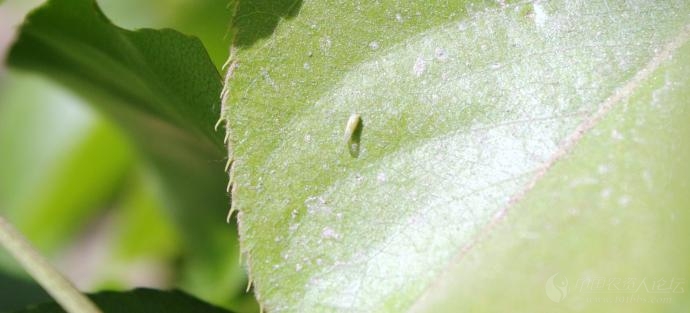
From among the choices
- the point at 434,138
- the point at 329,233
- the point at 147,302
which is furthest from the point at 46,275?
the point at 434,138

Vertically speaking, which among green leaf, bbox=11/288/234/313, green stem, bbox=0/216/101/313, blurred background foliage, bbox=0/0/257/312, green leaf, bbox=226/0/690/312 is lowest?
blurred background foliage, bbox=0/0/257/312

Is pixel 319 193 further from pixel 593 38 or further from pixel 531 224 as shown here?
pixel 593 38

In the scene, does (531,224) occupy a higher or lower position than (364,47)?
lower

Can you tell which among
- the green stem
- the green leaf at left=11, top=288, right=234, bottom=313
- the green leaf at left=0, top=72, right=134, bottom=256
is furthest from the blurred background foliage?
the green stem

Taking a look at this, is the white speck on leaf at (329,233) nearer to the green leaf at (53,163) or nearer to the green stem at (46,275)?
the green stem at (46,275)

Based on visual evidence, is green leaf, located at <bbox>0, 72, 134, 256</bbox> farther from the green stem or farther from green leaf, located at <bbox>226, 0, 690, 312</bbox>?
green leaf, located at <bbox>226, 0, 690, 312</bbox>

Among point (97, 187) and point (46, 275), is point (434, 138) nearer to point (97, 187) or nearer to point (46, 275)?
point (46, 275)

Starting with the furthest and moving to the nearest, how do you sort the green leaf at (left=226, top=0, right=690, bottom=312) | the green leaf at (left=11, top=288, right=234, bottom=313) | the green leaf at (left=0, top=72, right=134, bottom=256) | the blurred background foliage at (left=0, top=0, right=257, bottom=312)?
the green leaf at (left=0, top=72, right=134, bottom=256)
the blurred background foliage at (left=0, top=0, right=257, bottom=312)
the green leaf at (left=11, top=288, right=234, bottom=313)
the green leaf at (left=226, top=0, right=690, bottom=312)

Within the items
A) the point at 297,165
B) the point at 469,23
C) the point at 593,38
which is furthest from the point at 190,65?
the point at 593,38
